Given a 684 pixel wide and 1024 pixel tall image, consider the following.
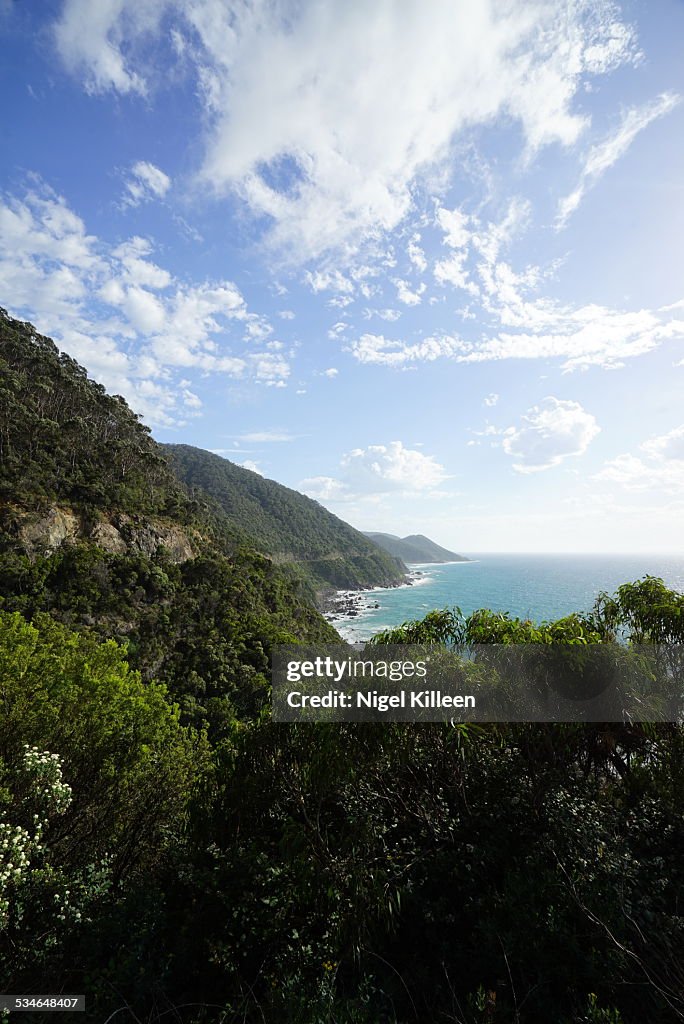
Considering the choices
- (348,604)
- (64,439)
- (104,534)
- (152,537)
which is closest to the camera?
(104,534)

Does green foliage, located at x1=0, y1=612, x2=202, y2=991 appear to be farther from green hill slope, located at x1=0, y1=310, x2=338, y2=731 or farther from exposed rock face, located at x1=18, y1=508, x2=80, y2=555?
exposed rock face, located at x1=18, y1=508, x2=80, y2=555

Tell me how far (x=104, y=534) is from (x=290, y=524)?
9836 centimetres

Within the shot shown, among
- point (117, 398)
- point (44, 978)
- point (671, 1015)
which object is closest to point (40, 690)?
point (44, 978)

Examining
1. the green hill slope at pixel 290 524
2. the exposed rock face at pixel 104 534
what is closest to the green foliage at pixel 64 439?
the exposed rock face at pixel 104 534

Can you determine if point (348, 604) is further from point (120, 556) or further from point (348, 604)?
point (120, 556)

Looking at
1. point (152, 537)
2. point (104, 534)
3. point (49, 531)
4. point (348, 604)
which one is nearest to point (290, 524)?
point (348, 604)

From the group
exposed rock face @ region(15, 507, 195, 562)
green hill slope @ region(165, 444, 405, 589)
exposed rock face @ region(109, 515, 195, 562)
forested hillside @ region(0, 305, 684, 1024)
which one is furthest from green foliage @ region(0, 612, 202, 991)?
green hill slope @ region(165, 444, 405, 589)

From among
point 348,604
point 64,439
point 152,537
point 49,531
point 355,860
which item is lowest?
point 348,604

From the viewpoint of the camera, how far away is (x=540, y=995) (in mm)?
3875

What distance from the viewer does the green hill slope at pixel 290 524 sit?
12484 centimetres

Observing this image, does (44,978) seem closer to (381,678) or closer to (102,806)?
(102,806)

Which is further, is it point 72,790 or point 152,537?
point 152,537

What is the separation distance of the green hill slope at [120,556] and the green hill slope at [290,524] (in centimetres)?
5726

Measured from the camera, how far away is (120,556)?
39.9 m
